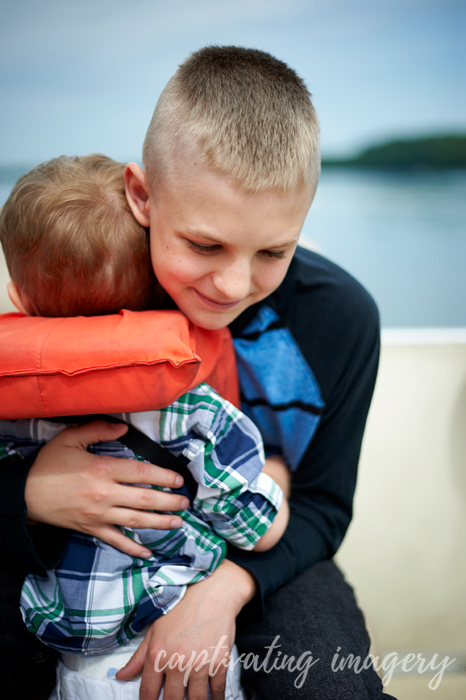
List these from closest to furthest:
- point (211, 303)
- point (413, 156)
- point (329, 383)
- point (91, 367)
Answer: point (91, 367)
point (211, 303)
point (329, 383)
point (413, 156)

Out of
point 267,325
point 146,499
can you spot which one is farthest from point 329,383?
point 146,499

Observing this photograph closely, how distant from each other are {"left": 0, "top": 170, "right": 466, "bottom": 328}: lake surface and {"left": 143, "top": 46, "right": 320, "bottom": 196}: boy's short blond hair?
2.75 ft

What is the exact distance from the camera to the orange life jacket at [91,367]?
0.53 m

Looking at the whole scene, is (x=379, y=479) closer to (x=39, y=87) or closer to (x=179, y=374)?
(x=179, y=374)

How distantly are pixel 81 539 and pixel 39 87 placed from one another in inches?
46.5

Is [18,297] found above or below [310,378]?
above

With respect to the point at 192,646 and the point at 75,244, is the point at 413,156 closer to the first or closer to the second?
the point at 75,244

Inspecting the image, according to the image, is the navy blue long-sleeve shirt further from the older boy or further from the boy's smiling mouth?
the boy's smiling mouth

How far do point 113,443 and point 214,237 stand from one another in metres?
0.33

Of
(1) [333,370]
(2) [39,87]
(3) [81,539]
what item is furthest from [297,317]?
(2) [39,87]

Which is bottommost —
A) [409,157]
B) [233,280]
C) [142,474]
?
[142,474]

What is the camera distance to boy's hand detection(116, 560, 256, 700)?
635mm

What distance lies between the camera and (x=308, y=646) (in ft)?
2.25

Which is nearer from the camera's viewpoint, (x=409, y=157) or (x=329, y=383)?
(x=329, y=383)
